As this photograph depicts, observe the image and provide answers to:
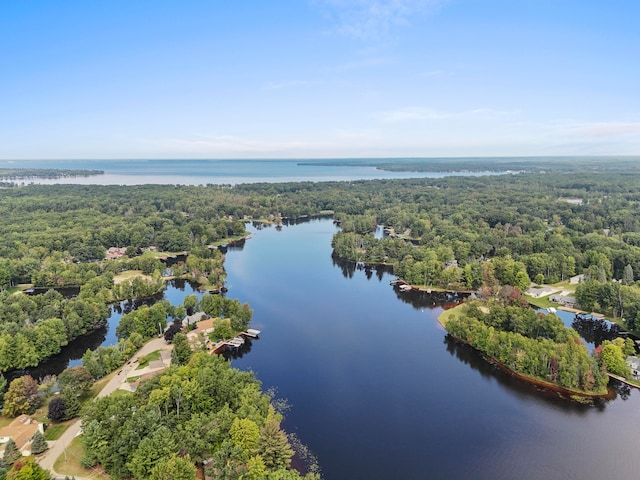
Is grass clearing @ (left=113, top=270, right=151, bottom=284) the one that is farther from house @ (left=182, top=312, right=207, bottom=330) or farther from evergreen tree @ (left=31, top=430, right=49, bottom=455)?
evergreen tree @ (left=31, top=430, right=49, bottom=455)

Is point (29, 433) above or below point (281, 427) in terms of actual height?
above

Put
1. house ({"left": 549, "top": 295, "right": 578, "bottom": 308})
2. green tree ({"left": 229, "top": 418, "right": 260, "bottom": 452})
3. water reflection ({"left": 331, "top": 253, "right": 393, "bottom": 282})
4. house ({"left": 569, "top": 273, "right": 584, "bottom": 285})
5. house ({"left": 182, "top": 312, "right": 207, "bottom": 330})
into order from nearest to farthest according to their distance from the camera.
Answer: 1. green tree ({"left": 229, "top": 418, "right": 260, "bottom": 452})
2. house ({"left": 182, "top": 312, "right": 207, "bottom": 330})
3. house ({"left": 549, "top": 295, "right": 578, "bottom": 308})
4. house ({"left": 569, "top": 273, "right": 584, "bottom": 285})
5. water reflection ({"left": 331, "top": 253, "right": 393, "bottom": 282})

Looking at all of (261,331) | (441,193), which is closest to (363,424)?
(261,331)

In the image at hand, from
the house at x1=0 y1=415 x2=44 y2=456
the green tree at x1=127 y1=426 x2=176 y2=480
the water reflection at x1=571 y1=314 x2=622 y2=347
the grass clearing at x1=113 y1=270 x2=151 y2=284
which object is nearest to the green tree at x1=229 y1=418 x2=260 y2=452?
the green tree at x1=127 y1=426 x2=176 y2=480

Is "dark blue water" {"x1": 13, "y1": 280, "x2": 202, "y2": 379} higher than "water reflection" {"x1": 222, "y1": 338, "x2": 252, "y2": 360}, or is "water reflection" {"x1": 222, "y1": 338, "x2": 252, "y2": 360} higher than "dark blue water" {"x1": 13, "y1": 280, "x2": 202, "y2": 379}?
"dark blue water" {"x1": 13, "y1": 280, "x2": 202, "y2": 379}

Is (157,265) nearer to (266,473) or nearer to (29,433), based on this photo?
(29,433)

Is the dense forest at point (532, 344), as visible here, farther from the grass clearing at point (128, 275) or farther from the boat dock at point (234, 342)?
the grass clearing at point (128, 275)

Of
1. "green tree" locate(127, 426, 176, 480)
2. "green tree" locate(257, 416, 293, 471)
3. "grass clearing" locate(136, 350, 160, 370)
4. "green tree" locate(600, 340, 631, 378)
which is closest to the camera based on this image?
"green tree" locate(127, 426, 176, 480)
